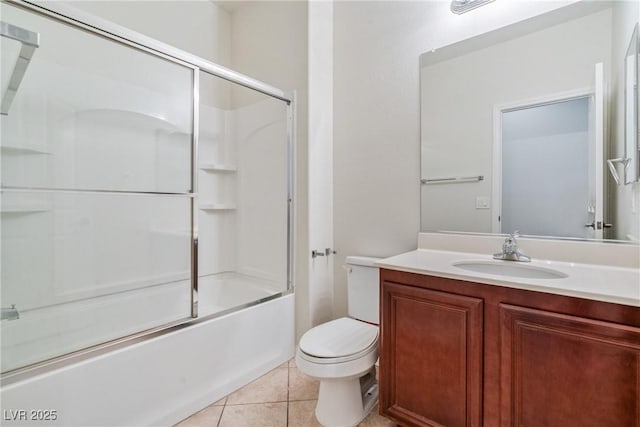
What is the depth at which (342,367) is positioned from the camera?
1358 mm

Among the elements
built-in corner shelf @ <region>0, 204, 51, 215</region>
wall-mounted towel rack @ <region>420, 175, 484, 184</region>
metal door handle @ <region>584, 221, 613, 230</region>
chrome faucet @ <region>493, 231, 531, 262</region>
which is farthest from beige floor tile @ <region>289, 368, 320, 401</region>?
built-in corner shelf @ <region>0, 204, 51, 215</region>

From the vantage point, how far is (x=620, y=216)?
1271mm

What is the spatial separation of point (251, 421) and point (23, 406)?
90 centimetres

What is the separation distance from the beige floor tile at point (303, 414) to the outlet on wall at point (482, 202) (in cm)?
140

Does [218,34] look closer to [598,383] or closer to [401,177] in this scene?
[401,177]

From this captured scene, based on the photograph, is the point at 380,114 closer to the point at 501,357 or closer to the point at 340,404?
the point at 501,357

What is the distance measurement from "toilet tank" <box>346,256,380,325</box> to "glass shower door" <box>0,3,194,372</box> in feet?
3.34

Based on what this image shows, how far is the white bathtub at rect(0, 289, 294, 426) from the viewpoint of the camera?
113 centimetres

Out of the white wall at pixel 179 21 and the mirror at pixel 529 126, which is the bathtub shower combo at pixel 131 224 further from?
the mirror at pixel 529 126

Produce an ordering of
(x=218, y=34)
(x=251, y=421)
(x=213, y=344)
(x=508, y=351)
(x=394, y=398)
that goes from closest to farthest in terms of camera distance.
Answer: (x=508, y=351) < (x=394, y=398) < (x=251, y=421) < (x=213, y=344) < (x=218, y=34)

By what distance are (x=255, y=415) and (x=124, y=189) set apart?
1.63 m

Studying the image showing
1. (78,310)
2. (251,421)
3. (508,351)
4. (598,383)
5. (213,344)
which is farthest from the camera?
(78,310)

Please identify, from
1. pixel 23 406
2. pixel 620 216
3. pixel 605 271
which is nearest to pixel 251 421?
pixel 23 406

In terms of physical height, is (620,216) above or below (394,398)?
above
